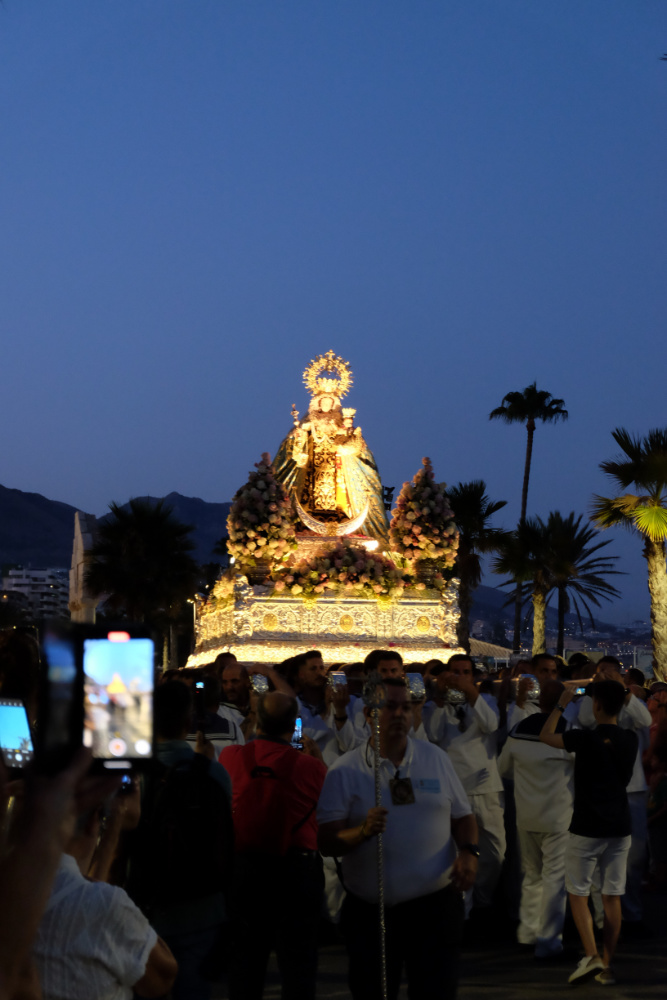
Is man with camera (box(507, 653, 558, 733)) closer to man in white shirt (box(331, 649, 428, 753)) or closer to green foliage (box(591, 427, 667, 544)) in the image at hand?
man in white shirt (box(331, 649, 428, 753))

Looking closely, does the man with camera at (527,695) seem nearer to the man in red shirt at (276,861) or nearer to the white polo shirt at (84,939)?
the man in red shirt at (276,861)

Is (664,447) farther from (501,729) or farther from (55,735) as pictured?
(55,735)

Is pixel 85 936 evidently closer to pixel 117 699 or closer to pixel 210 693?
pixel 117 699

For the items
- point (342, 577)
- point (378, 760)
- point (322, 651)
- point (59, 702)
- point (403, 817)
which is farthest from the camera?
point (342, 577)

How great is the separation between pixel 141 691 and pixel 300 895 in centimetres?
387

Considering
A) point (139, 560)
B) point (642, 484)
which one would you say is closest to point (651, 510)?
point (642, 484)

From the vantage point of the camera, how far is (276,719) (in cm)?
596

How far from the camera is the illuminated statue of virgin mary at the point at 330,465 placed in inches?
1081

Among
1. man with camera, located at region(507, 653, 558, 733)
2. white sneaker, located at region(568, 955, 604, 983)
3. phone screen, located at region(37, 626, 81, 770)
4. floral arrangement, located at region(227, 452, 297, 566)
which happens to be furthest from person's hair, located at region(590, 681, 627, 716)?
floral arrangement, located at region(227, 452, 297, 566)

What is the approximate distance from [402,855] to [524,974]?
3579 millimetres

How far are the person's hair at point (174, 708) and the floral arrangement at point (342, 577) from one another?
65.9 feet

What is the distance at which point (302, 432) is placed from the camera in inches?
1092

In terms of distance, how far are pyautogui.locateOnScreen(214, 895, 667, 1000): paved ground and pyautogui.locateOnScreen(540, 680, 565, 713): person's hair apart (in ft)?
6.11

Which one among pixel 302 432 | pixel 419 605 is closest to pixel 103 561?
pixel 302 432
